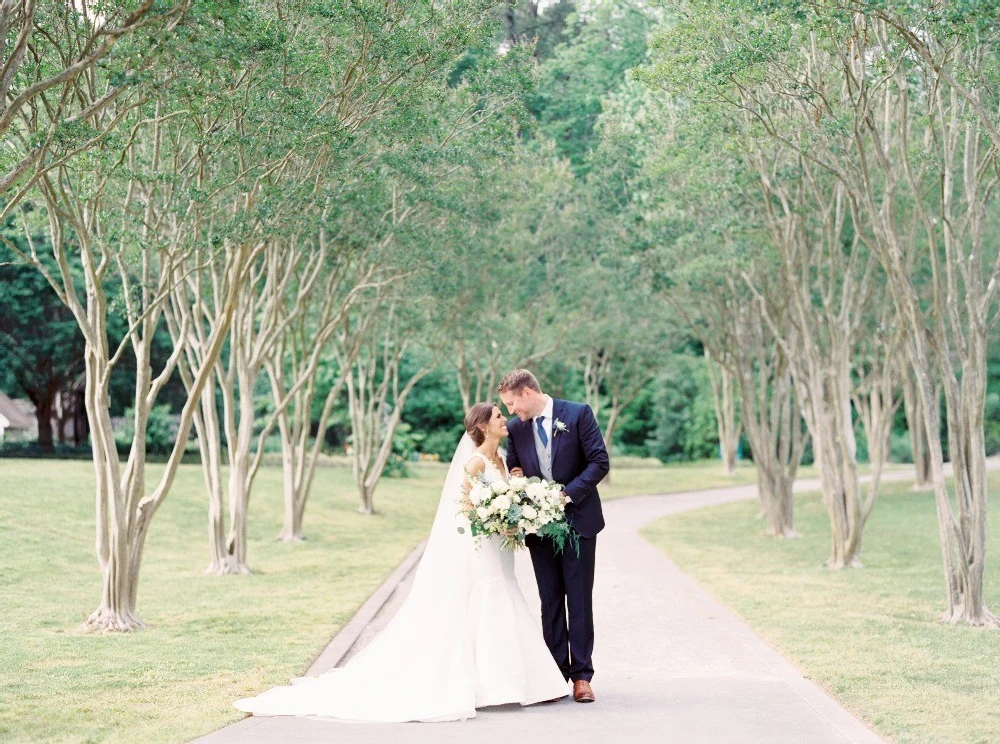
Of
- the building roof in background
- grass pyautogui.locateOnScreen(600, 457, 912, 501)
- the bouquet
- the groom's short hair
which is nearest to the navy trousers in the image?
the bouquet

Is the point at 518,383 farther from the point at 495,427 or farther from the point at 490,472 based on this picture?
the point at 490,472

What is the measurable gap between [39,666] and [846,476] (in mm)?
12207

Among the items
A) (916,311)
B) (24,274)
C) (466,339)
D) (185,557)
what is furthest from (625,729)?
(24,274)

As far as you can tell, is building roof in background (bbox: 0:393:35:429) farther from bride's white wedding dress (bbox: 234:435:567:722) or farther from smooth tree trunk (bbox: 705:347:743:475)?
bride's white wedding dress (bbox: 234:435:567:722)

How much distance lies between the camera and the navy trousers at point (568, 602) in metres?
8.73

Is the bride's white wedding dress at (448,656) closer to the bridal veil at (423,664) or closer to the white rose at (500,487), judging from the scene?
the bridal veil at (423,664)

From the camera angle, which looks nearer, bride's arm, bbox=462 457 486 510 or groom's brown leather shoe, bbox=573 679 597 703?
groom's brown leather shoe, bbox=573 679 597 703

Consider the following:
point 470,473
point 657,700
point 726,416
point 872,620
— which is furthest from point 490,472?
point 726,416

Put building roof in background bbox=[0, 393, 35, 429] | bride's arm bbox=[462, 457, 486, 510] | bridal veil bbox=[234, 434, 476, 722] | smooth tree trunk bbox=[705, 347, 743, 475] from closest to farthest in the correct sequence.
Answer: bridal veil bbox=[234, 434, 476, 722]
bride's arm bbox=[462, 457, 486, 510]
smooth tree trunk bbox=[705, 347, 743, 475]
building roof in background bbox=[0, 393, 35, 429]

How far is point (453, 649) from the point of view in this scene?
28.3 feet

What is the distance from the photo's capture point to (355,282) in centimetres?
2286

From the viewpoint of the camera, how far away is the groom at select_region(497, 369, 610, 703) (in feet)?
28.7

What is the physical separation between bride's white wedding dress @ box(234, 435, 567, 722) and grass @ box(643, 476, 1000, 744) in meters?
2.30

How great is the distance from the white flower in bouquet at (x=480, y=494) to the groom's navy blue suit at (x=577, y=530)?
406 millimetres
